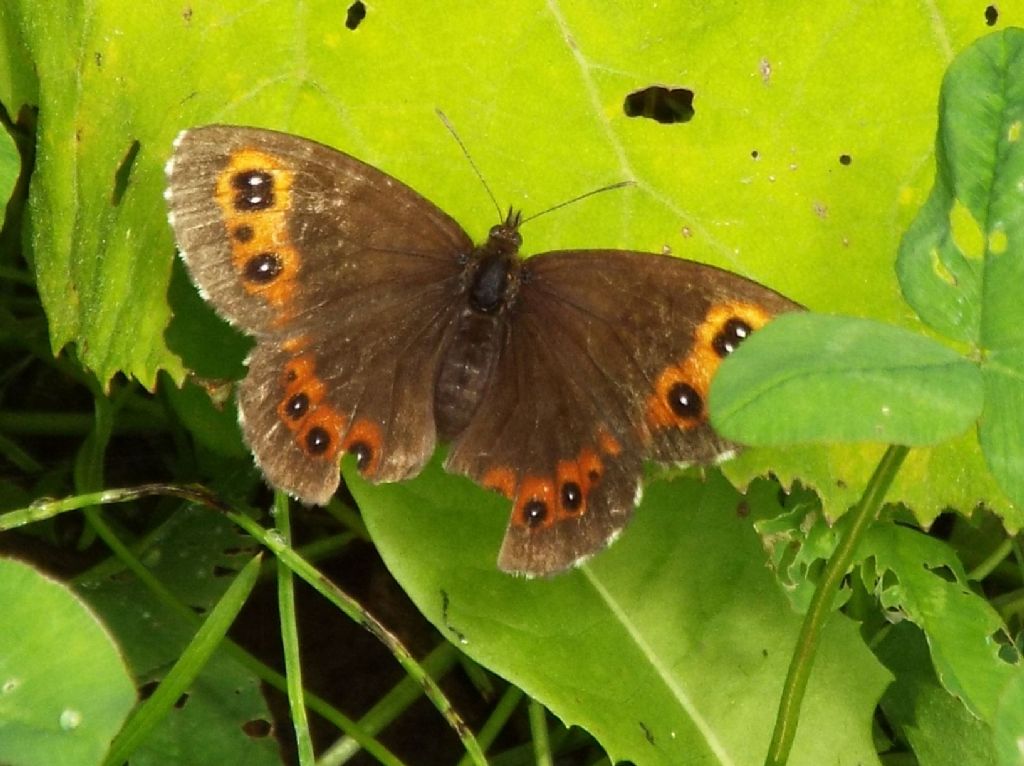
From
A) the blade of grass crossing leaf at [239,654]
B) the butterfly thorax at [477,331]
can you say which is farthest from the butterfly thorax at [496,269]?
the blade of grass crossing leaf at [239,654]

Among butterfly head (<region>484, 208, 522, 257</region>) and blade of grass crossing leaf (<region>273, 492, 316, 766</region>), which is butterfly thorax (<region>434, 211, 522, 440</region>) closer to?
butterfly head (<region>484, 208, 522, 257</region>)

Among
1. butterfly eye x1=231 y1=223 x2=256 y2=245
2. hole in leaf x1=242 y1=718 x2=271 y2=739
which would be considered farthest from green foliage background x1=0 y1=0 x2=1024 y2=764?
hole in leaf x1=242 y1=718 x2=271 y2=739

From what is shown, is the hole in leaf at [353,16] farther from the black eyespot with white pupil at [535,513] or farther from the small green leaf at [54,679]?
the small green leaf at [54,679]

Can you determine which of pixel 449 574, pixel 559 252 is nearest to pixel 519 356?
pixel 559 252

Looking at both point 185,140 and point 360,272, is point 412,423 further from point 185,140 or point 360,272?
point 185,140

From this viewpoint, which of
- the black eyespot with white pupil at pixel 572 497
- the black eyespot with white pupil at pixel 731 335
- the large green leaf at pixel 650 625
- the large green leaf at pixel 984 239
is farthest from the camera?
the large green leaf at pixel 650 625

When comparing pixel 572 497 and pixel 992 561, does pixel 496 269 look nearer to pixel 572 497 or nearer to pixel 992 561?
pixel 572 497
